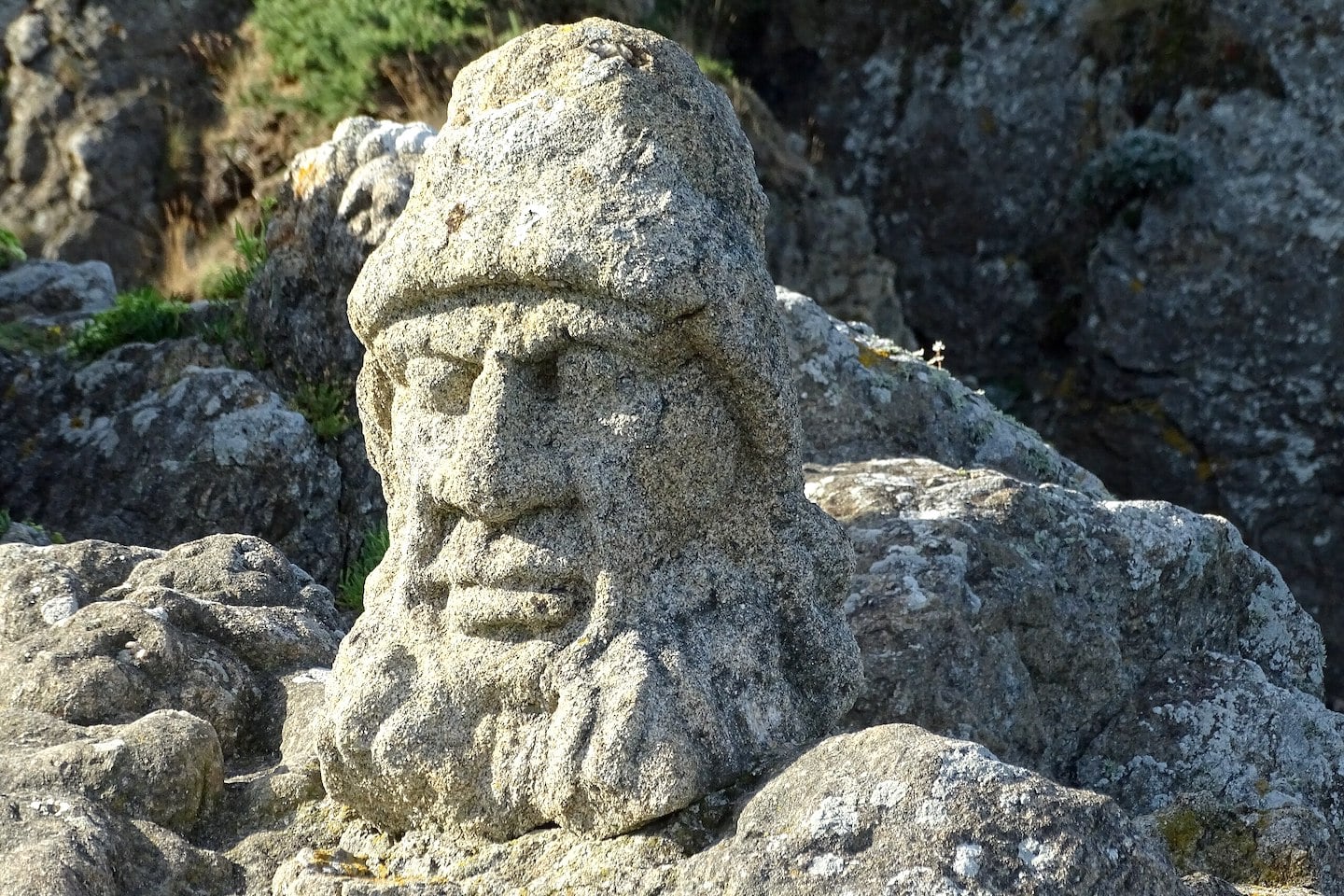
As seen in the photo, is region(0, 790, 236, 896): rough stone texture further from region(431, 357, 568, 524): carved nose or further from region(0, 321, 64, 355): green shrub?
region(0, 321, 64, 355): green shrub

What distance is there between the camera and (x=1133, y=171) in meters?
13.4

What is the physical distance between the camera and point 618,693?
3.38 m

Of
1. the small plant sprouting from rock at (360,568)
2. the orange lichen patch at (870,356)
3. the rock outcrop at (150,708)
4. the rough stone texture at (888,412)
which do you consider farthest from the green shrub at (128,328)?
the orange lichen patch at (870,356)

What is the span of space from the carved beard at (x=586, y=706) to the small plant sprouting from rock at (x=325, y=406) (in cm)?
412

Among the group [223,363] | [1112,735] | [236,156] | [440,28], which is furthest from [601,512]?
[236,156]

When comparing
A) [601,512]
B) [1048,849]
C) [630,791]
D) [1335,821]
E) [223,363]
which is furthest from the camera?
[223,363]

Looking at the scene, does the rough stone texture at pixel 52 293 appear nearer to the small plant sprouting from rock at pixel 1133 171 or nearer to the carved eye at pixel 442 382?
the carved eye at pixel 442 382

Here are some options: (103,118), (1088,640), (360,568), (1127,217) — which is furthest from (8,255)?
(1127,217)

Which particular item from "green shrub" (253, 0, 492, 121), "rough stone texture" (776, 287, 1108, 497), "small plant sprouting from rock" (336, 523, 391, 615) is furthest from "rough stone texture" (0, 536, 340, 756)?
"green shrub" (253, 0, 492, 121)

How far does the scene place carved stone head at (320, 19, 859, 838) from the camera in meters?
3.47

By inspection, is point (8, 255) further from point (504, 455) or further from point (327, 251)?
point (504, 455)

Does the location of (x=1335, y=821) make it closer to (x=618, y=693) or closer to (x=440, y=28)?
(x=618, y=693)

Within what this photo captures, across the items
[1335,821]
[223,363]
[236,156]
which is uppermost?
[236,156]

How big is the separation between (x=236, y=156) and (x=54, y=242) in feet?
5.58
